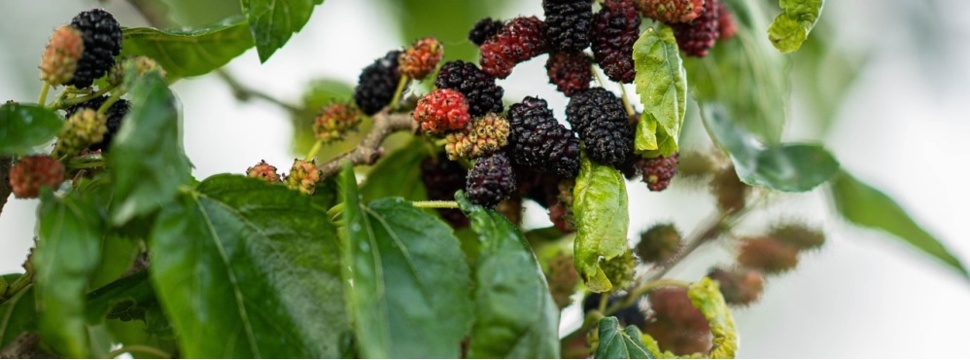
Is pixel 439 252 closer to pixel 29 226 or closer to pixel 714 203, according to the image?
pixel 714 203

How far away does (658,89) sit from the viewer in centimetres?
49

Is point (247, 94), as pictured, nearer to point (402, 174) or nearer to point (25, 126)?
point (402, 174)

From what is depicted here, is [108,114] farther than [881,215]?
No

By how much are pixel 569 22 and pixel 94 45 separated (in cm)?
24

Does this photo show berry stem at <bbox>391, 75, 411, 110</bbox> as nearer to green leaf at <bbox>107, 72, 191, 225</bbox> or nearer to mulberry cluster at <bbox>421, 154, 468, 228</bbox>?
mulberry cluster at <bbox>421, 154, 468, 228</bbox>

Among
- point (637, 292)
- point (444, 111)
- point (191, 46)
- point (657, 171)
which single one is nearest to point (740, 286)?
point (637, 292)

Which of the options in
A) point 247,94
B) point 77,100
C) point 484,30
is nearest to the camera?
point 77,100

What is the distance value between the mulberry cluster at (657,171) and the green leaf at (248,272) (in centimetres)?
20

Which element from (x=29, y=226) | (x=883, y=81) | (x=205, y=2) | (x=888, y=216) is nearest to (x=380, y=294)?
(x=888, y=216)

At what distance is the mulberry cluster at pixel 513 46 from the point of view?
53 cm

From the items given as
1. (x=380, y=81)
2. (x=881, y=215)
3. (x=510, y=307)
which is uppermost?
(x=380, y=81)

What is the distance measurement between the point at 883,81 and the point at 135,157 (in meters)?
1.25

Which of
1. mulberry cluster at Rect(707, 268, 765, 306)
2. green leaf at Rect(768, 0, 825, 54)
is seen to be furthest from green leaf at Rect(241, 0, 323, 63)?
mulberry cluster at Rect(707, 268, 765, 306)

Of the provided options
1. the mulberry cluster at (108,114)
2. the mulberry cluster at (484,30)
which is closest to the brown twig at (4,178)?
the mulberry cluster at (108,114)
